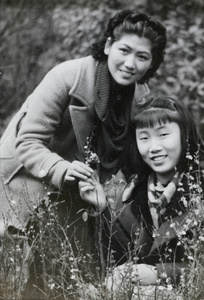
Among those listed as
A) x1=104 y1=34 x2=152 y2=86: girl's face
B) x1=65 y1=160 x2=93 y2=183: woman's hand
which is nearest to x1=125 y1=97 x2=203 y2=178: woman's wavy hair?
x1=104 y1=34 x2=152 y2=86: girl's face

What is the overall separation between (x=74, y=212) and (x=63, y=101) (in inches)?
29.2

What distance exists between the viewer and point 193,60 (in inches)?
163

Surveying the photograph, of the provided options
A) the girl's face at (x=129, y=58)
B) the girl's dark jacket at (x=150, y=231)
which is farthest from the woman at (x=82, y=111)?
the girl's dark jacket at (x=150, y=231)

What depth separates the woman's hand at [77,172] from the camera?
3848mm

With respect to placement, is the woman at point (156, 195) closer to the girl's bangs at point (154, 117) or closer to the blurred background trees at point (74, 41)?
the girl's bangs at point (154, 117)

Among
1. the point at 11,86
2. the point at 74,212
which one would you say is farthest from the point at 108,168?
the point at 11,86

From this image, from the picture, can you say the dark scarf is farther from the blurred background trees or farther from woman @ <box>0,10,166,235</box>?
the blurred background trees

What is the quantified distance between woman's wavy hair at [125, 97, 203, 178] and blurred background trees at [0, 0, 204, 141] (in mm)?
174

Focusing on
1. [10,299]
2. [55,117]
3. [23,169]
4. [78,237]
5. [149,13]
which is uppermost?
[149,13]

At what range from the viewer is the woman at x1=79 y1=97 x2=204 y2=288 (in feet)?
12.4

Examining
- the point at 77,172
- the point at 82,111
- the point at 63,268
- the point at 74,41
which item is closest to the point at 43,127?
the point at 82,111

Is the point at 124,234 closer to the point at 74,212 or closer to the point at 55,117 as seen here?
the point at 74,212

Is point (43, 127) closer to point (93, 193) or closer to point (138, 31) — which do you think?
point (93, 193)

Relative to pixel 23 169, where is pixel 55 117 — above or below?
above
